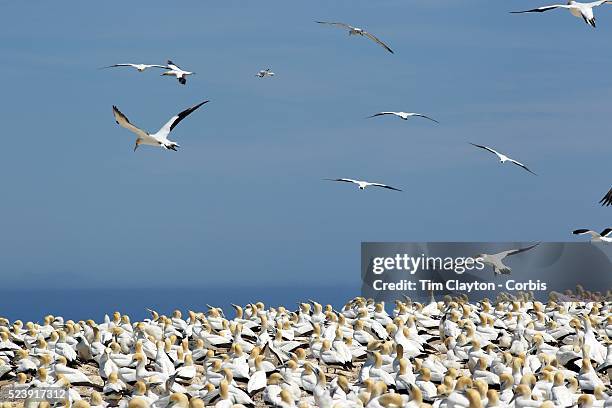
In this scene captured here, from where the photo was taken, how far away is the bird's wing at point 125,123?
19178mm

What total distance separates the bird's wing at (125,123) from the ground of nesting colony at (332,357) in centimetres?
356

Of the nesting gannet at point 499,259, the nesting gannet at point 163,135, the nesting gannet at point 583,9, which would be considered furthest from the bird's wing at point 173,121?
the nesting gannet at point 499,259

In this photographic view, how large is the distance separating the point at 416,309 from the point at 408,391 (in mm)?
10942

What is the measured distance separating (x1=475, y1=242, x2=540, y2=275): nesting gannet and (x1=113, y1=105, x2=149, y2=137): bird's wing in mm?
10534

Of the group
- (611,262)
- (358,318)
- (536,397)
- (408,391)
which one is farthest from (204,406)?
(611,262)

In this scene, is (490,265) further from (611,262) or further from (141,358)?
(141,358)

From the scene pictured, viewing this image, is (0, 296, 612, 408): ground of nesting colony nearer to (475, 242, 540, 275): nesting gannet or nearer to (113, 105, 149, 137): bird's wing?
(475, 242, 540, 275): nesting gannet

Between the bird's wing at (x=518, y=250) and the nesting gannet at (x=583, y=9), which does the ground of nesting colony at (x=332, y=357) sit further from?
the nesting gannet at (x=583, y=9)

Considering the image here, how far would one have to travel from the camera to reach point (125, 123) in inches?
789

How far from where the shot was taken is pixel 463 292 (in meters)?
30.3

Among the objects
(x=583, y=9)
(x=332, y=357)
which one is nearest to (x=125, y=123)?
(x=332, y=357)

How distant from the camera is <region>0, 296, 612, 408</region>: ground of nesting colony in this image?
17.6 meters

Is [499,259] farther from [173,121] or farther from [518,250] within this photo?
[173,121]

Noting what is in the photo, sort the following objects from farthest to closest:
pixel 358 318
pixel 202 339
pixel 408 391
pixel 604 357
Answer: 1. pixel 358 318
2. pixel 202 339
3. pixel 604 357
4. pixel 408 391
